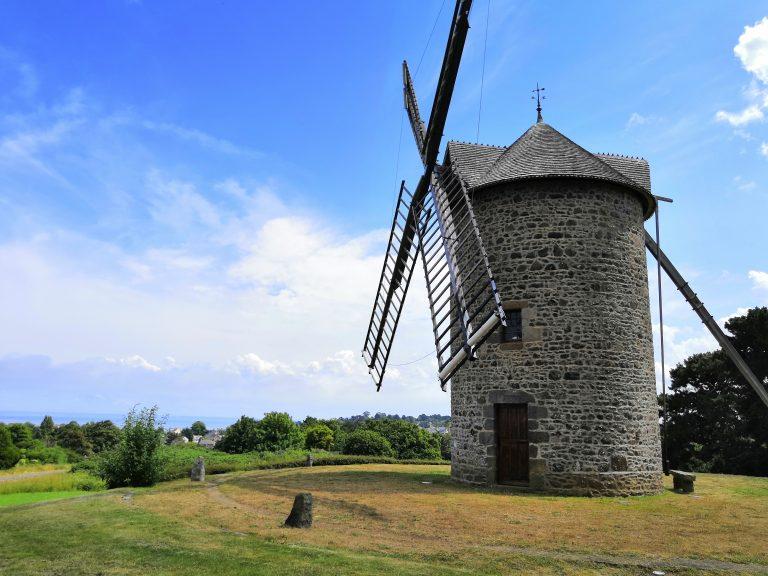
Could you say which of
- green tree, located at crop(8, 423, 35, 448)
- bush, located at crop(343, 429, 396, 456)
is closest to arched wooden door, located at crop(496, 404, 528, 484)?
bush, located at crop(343, 429, 396, 456)

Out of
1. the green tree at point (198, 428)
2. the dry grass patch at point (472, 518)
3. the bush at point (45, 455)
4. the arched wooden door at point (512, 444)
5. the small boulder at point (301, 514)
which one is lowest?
the green tree at point (198, 428)

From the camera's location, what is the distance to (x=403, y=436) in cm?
2781

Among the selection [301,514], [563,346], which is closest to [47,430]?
[301,514]

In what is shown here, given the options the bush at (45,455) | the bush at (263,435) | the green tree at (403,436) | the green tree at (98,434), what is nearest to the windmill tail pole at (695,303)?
the green tree at (403,436)

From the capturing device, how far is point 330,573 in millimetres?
5785

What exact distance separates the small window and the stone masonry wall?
182 mm

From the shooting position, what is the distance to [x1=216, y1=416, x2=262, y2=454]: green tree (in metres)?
26.9

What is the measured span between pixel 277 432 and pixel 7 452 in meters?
13.0

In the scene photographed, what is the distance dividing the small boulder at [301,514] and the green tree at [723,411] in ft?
62.8

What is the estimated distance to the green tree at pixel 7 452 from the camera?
25938 millimetres

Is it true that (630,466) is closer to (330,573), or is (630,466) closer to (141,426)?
(330,573)

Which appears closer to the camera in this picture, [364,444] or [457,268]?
[457,268]

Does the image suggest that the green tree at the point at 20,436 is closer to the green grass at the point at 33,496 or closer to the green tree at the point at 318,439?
the green tree at the point at 318,439

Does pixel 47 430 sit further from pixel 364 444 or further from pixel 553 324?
pixel 553 324
